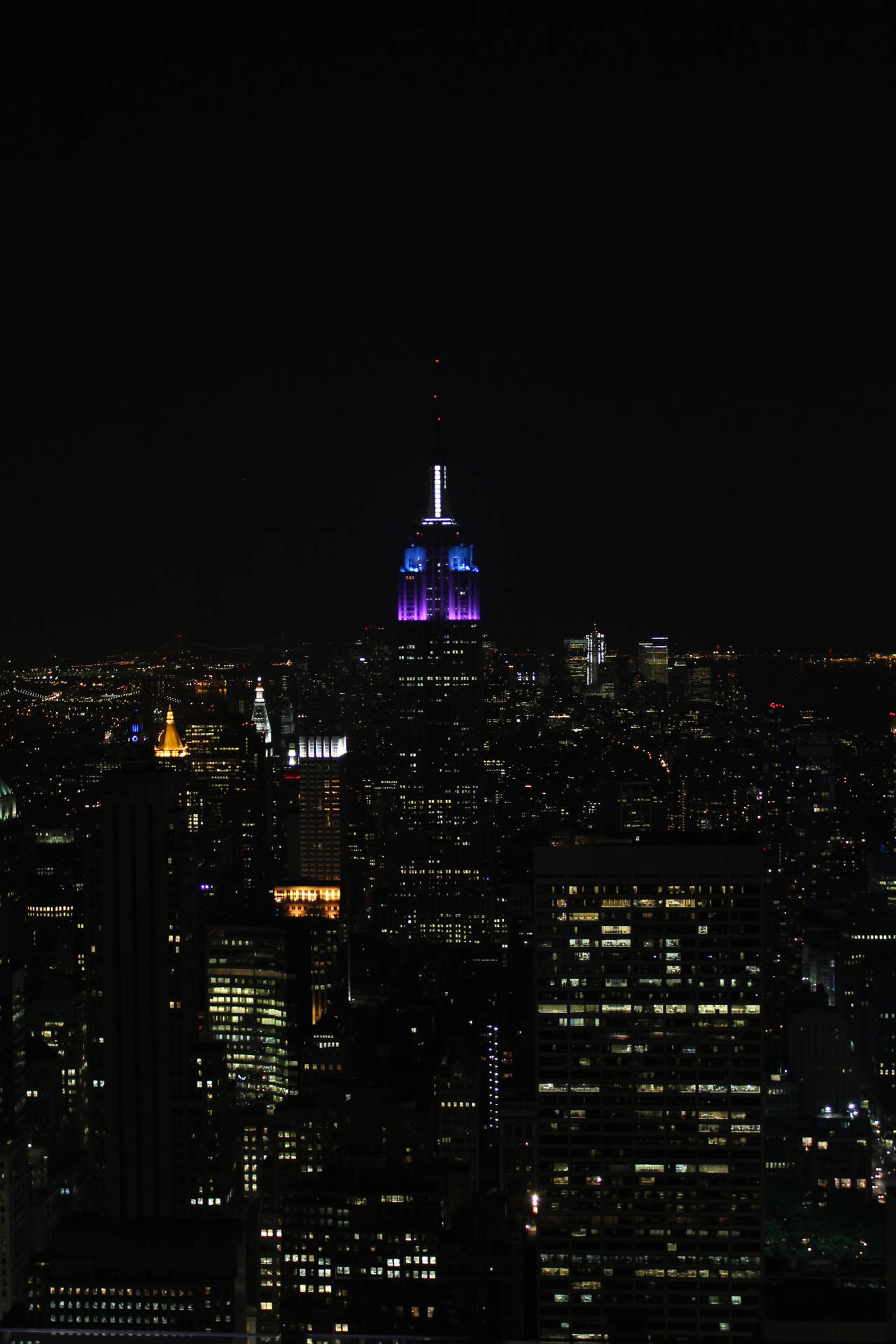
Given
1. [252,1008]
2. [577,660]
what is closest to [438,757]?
[252,1008]

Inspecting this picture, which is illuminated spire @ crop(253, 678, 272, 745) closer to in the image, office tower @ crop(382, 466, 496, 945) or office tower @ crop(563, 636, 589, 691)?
office tower @ crop(382, 466, 496, 945)

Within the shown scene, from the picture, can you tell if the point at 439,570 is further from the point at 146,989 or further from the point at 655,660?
the point at 146,989

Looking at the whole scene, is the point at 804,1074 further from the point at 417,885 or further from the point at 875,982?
the point at 417,885

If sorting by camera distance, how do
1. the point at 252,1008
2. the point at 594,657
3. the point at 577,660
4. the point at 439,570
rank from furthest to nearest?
the point at 439,570
the point at 252,1008
the point at 577,660
the point at 594,657

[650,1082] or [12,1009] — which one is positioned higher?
[12,1009]

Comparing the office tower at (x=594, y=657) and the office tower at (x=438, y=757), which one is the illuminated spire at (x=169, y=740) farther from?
the office tower at (x=594, y=657)

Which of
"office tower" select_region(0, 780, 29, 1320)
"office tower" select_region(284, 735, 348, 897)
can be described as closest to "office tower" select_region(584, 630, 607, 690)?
"office tower" select_region(0, 780, 29, 1320)

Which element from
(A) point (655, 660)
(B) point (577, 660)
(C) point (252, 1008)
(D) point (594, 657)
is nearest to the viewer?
(A) point (655, 660)

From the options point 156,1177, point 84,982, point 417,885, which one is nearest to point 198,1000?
point 84,982
